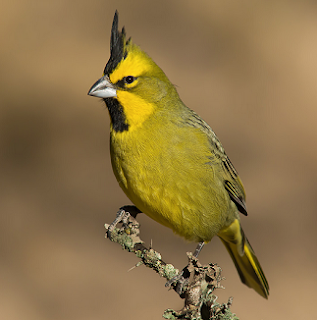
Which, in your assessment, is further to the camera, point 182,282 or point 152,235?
point 152,235

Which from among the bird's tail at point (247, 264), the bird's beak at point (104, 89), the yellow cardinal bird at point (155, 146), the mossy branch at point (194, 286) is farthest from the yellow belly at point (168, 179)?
the bird's tail at point (247, 264)

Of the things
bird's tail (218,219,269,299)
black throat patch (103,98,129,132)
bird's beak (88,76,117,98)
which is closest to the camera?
bird's beak (88,76,117,98)

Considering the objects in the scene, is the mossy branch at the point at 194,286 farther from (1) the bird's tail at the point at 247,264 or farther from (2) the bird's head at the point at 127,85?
(1) the bird's tail at the point at 247,264

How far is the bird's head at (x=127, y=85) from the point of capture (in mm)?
3516

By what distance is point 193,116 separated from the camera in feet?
13.1

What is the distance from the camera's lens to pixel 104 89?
11.4 ft

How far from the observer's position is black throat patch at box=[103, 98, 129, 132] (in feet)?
11.7

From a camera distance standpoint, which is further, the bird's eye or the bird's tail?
the bird's tail

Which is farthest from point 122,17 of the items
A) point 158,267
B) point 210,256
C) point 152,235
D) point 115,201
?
point 158,267

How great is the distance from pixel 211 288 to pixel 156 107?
4.78 ft

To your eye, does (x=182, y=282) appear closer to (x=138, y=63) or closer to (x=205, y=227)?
(x=205, y=227)

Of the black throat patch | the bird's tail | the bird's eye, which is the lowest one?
the bird's tail

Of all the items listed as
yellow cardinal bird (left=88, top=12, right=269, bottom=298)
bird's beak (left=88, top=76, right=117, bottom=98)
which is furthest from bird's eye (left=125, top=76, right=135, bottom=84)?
bird's beak (left=88, top=76, right=117, bottom=98)

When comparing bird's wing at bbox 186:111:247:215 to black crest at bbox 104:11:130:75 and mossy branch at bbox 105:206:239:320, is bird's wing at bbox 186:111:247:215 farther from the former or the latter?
mossy branch at bbox 105:206:239:320
